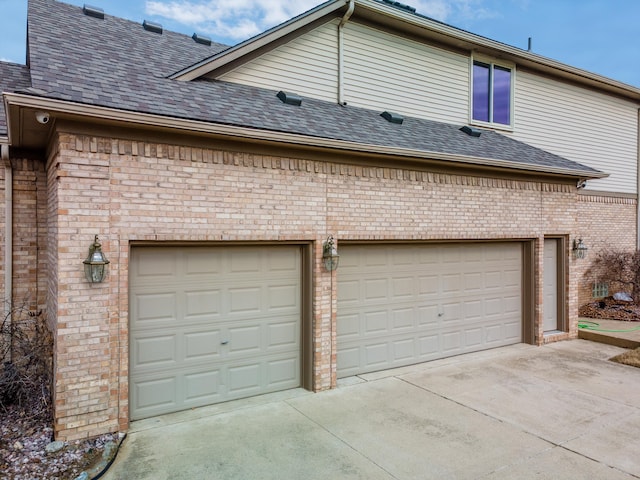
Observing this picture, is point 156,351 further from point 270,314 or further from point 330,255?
point 330,255

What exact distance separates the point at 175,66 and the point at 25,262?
4.12m

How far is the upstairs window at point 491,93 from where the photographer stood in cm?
1105

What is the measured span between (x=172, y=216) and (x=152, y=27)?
21.4ft

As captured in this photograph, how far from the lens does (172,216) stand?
18.4 ft

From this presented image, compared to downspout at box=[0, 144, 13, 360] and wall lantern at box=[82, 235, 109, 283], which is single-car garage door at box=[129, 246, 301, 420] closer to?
wall lantern at box=[82, 235, 109, 283]

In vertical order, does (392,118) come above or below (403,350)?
above

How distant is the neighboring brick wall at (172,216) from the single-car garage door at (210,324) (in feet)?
1.13

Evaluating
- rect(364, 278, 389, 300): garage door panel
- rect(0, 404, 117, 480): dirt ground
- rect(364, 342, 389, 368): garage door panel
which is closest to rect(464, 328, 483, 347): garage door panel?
rect(364, 342, 389, 368): garage door panel

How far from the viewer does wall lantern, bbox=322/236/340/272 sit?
264 inches

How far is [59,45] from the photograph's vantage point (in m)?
6.80

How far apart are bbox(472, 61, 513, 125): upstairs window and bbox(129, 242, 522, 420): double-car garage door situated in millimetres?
3867

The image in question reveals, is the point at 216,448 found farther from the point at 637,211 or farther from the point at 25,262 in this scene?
the point at 637,211

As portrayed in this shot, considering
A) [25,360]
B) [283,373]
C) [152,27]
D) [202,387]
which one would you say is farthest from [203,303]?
[152,27]

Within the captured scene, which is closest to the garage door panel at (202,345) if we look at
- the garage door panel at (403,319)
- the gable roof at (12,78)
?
the garage door panel at (403,319)
